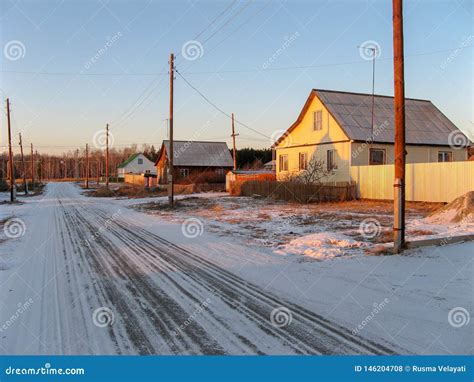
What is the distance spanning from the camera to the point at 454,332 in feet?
17.6

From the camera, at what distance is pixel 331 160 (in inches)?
1211

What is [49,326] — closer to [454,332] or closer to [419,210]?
[454,332]

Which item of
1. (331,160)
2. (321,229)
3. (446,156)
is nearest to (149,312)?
(321,229)

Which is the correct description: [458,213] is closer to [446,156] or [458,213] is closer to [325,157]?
[325,157]

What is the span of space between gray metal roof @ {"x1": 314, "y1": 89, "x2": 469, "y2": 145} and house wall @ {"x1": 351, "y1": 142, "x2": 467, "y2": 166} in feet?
1.35

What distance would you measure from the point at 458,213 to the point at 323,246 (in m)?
5.58

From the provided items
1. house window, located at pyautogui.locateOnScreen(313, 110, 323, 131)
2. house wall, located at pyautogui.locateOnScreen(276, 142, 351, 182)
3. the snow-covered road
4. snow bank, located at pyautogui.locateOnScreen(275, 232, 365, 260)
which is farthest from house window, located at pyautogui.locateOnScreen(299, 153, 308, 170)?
the snow-covered road

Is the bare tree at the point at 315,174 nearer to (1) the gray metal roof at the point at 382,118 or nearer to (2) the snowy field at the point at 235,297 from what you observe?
(1) the gray metal roof at the point at 382,118

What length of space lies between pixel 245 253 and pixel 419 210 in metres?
11.9

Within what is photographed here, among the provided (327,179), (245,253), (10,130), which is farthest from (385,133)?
(10,130)

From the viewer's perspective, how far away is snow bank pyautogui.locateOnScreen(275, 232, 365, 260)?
10369 millimetres

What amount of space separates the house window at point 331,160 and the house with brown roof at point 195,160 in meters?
22.3

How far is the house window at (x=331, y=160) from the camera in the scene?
99.6 ft

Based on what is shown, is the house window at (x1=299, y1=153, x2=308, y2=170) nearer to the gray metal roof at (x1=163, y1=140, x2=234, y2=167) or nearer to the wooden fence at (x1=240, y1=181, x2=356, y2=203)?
the wooden fence at (x1=240, y1=181, x2=356, y2=203)
